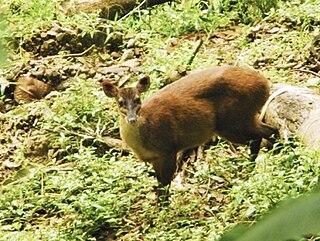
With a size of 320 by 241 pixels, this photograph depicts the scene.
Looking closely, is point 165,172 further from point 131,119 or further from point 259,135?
point 259,135

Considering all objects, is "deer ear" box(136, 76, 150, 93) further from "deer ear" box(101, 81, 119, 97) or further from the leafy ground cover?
the leafy ground cover

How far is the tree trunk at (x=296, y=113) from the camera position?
5.57m

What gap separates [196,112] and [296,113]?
75 centimetres

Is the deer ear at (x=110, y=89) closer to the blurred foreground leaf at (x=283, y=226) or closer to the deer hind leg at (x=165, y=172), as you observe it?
the deer hind leg at (x=165, y=172)

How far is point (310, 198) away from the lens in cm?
73

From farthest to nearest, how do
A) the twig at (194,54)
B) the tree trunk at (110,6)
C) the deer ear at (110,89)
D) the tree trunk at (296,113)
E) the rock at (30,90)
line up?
1. the tree trunk at (110,6)
2. the rock at (30,90)
3. the twig at (194,54)
4. the deer ear at (110,89)
5. the tree trunk at (296,113)

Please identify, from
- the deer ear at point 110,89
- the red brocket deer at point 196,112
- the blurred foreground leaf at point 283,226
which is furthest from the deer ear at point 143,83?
the blurred foreground leaf at point 283,226

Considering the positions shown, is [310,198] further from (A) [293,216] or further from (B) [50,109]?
(B) [50,109]

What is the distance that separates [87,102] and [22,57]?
1497mm

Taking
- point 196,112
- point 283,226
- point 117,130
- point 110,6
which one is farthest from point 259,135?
point 283,226

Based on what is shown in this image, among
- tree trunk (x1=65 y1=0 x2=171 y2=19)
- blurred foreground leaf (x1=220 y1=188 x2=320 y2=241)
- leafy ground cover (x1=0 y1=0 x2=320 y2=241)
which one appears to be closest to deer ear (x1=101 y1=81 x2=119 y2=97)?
leafy ground cover (x1=0 y1=0 x2=320 y2=241)

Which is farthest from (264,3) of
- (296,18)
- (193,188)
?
(193,188)

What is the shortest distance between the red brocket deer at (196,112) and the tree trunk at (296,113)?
0.21 metres

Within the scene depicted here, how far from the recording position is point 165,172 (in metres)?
5.62
